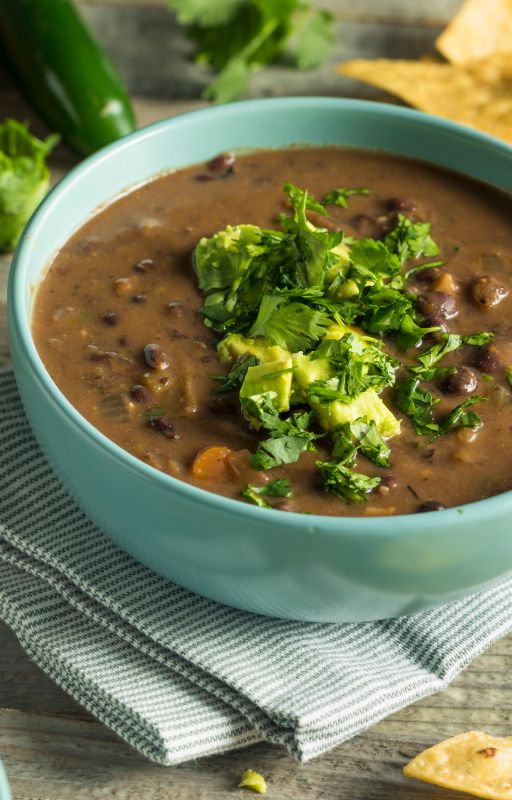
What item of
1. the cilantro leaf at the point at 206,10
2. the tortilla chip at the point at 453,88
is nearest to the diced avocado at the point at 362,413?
the tortilla chip at the point at 453,88

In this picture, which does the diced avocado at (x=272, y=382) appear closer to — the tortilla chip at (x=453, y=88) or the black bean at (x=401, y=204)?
the black bean at (x=401, y=204)

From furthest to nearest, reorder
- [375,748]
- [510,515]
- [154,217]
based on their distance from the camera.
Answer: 1. [154,217]
2. [375,748]
3. [510,515]

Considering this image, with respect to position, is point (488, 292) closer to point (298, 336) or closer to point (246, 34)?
point (298, 336)

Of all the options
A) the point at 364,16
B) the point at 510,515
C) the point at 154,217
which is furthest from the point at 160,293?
the point at 364,16

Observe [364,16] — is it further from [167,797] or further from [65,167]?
[167,797]

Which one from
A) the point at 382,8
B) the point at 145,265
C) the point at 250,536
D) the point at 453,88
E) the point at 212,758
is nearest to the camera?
the point at 250,536

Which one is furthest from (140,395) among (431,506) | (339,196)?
(339,196)
